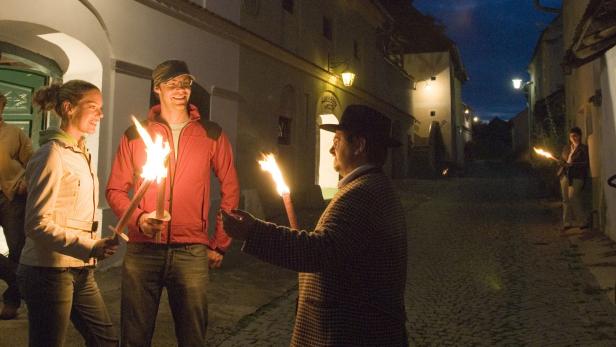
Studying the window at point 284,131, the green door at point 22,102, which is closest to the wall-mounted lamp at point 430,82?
the window at point 284,131

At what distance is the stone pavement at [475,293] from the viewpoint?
180 inches

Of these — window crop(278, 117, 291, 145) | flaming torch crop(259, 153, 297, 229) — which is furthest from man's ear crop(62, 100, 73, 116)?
window crop(278, 117, 291, 145)

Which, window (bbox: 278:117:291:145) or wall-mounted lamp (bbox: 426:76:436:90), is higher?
wall-mounted lamp (bbox: 426:76:436:90)

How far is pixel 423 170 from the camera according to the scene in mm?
30672

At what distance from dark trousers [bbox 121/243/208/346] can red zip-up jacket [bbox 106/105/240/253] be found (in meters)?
0.09

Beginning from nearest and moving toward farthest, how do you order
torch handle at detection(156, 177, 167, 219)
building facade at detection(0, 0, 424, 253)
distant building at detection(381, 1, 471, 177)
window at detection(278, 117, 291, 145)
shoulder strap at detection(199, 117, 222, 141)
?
torch handle at detection(156, 177, 167, 219) < shoulder strap at detection(199, 117, 222, 141) < building facade at detection(0, 0, 424, 253) < window at detection(278, 117, 291, 145) < distant building at detection(381, 1, 471, 177)

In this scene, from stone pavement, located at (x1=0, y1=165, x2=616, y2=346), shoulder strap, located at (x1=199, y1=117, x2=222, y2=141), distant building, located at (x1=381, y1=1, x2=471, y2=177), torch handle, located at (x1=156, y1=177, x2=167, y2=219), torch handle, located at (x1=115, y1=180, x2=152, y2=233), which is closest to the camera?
torch handle, located at (x1=115, y1=180, x2=152, y2=233)

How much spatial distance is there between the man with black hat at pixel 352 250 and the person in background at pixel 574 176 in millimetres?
9383

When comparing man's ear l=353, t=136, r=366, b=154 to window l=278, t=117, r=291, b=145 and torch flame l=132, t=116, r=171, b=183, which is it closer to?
torch flame l=132, t=116, r=171, b=183

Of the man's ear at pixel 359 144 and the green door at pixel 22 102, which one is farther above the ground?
the green door at pixel 22 102

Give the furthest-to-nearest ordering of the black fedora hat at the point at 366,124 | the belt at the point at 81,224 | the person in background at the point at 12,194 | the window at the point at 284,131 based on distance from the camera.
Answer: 1. the window at the point at 284,131
2. the person in background at the point at 12,194
3. the belt at the point at 81,224
4. the black fedora hat at the point at 366,124

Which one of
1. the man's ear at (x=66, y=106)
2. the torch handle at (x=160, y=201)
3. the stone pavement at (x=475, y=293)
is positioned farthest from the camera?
the stone pavement at (x=475, y=293)

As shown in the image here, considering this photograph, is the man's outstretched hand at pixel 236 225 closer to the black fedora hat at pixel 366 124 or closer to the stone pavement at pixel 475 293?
the black fedora hat at pixel 366 124

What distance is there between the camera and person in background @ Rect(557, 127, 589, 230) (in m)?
9.77
